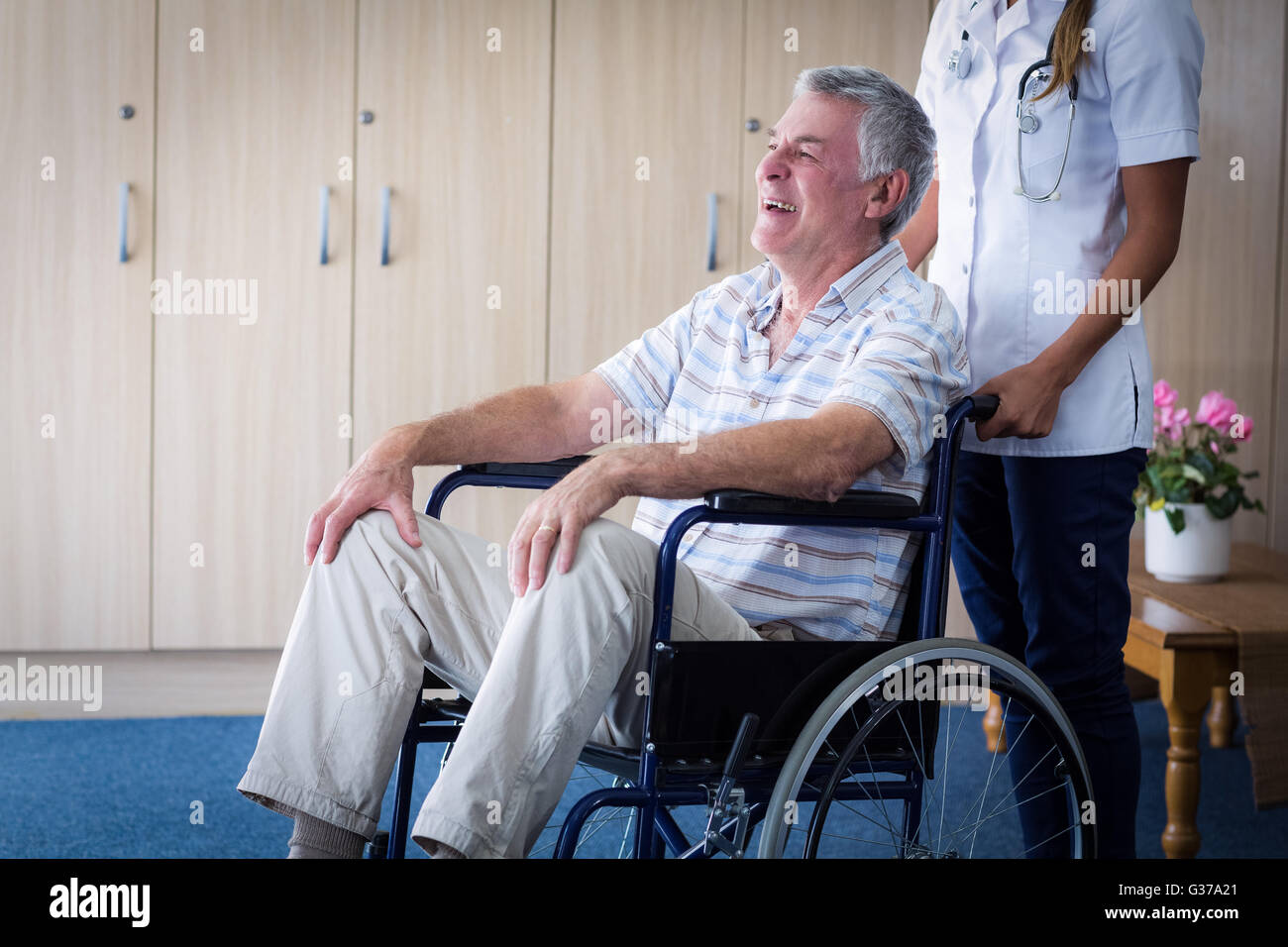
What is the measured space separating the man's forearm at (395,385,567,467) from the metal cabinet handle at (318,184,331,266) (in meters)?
1.55

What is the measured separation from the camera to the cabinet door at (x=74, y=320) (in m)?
2.88

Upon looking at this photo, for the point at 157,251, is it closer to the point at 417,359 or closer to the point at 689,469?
the point at 417,359

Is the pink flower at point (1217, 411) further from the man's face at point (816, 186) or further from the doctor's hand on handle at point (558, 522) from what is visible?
the doctor's hand on handle at point (558, 522)

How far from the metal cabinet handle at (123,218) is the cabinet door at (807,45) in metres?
1.55

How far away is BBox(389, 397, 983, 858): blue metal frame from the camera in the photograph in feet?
3.79

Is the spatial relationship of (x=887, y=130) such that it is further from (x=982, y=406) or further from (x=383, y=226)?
(x=383, y=226)

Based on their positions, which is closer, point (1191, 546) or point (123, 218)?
point (1191, 546)

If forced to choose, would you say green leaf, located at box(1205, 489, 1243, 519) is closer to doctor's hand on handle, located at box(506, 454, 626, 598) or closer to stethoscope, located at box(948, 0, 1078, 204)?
stethoscope, located at box(948, 0, 1078, 204)

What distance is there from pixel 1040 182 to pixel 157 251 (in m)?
2.22

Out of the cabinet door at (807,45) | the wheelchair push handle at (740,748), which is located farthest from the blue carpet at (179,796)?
the cabinet door at (807,45)

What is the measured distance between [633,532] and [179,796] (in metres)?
1.54

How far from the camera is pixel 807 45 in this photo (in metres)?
3.11

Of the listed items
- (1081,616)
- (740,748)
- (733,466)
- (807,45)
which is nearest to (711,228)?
(807,45)
